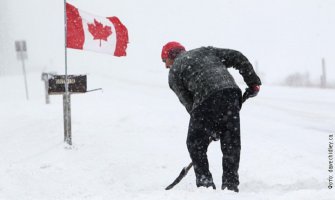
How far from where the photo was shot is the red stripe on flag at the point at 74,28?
21.8ft

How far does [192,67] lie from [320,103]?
993 cm

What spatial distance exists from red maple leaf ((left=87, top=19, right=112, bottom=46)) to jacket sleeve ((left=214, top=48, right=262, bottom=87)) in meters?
3.30

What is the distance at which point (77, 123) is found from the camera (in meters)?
9.16

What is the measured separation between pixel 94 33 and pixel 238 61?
3.46m

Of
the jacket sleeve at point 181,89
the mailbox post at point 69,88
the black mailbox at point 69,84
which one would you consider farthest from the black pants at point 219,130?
the black mailbox at point 69,84

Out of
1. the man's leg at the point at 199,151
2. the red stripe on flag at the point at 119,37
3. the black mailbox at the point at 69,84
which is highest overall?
the red stripe on flag at the point at 119,37

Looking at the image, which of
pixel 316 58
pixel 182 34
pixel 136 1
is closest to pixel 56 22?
pixel 136 1

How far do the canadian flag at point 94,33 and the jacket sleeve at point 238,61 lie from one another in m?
3.24

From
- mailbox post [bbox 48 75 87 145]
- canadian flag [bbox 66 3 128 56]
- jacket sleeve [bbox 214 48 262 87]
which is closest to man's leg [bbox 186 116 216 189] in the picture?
jacket sleeve [bbox 214 48 262 87]

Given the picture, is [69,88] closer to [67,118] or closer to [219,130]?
[67,118]

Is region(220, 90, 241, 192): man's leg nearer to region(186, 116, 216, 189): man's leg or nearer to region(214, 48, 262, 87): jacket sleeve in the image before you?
region(186, 116, 216, 189): man's leg

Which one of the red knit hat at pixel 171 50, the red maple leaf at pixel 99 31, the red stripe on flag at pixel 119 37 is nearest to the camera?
the red knit hat at pixel 171 50

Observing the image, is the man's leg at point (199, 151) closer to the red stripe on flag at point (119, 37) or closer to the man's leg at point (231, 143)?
the man's leg at point (231, 143)

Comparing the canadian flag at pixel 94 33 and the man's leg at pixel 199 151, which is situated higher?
the canadian flag at pixel 94 33
